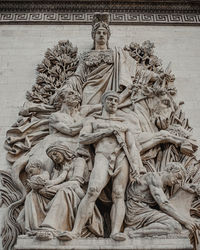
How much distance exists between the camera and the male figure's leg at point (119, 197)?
459cm

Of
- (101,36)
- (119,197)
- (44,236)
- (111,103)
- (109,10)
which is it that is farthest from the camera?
(109,10)

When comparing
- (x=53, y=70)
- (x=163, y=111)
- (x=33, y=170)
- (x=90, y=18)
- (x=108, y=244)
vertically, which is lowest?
(x=108, y=244)

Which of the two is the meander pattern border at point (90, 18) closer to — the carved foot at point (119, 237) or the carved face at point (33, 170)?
the carved face at point (33, 170)

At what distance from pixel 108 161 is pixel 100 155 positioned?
135mm

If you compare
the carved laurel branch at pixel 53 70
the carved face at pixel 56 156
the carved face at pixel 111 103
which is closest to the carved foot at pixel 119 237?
the carved face at pixel 56 156

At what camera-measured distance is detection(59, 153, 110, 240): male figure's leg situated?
4.47 m

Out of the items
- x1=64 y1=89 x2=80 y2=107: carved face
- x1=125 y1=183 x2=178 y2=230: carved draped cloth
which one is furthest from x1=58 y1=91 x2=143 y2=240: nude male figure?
x1=64 y1=89 x2=80 y2=107: carved face

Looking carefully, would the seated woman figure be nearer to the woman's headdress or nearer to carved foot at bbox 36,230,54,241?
carved foot at bbox 36,230,54,241

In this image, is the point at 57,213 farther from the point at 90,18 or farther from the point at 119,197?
the point at 90,18

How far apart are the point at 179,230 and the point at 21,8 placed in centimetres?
587

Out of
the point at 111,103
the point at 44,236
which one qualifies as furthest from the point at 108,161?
the point at 44,236

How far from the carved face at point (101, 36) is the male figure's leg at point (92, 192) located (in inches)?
111

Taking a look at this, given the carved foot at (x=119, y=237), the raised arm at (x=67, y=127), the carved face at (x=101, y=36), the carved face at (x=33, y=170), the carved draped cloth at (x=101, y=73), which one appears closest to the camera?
the carved foot at (x=119, y=237)

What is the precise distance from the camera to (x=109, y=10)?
27.3 feet
